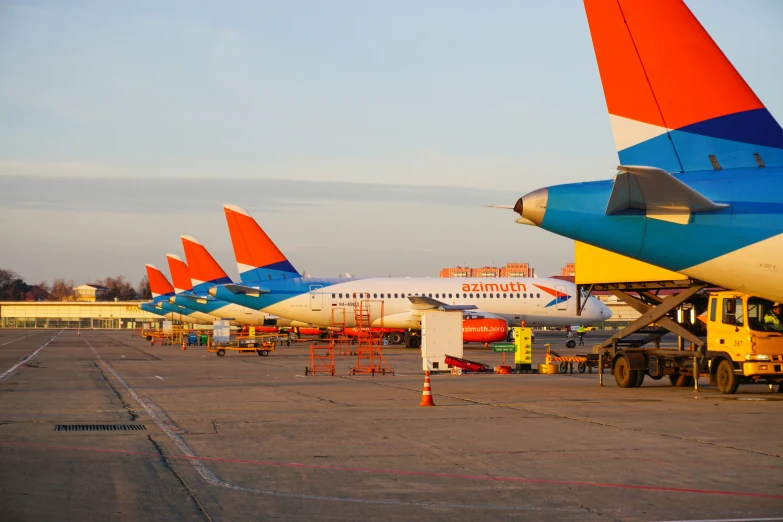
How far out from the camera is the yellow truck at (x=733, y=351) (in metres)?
21.3

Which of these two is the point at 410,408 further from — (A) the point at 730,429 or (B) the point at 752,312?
(B) the point at 752,312

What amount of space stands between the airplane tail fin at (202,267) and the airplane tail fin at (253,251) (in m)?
16.3

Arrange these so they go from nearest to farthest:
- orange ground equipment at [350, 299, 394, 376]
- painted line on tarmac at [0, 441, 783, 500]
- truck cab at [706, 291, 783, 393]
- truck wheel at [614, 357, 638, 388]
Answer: painted line on tarmac at [0, 441, 783, 500] < truck cab at [706, 291, 783, 393] < truck wheel at [614, 357, 638, 388] < orange ground equipment at [350, 299, 394, 376]

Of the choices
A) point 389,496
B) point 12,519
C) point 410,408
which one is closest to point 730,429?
point 410,408

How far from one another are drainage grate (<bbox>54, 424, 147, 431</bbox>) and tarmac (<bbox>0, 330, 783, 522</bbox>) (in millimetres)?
345

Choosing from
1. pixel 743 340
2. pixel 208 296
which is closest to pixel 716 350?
pixel 743 340

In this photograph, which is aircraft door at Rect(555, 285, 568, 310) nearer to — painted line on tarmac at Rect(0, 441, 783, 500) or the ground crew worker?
the ground crew worker

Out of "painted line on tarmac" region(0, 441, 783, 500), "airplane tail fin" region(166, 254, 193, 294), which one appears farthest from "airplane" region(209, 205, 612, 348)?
"painted line on tarmac" region(0, 441, 783, 500)

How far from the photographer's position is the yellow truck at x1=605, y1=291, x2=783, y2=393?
21.3 metres

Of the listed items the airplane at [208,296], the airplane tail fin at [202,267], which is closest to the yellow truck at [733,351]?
the airplane at [208,296]

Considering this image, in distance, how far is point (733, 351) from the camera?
21922 mm

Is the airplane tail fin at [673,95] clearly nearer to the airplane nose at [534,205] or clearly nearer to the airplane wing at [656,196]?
the airplane wing at [656,196]

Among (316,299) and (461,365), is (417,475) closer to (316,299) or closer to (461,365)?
(461,365)

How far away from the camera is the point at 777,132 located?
18.0m
